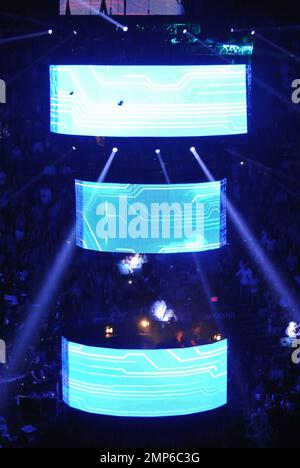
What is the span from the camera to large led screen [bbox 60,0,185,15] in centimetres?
1195

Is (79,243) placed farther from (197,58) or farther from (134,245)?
(197,58)

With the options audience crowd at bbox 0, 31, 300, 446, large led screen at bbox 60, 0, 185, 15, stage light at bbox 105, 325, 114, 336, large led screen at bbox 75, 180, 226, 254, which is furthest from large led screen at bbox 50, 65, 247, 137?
large led screen at bbox 60, 0, 185, 15

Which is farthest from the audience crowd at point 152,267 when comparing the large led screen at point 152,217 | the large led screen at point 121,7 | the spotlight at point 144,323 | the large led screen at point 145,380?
the large led screen at point 121,7

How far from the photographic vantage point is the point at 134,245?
10.3 meters

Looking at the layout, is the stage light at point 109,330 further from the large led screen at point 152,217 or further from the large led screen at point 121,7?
the large led screen at point 121,7

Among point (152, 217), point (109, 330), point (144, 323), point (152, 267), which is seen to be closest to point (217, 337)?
point (144, 323)

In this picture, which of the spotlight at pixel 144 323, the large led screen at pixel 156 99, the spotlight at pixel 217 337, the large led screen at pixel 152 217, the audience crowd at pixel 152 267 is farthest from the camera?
the audience crowd at pixel 152 267

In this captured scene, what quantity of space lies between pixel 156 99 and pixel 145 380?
264cm

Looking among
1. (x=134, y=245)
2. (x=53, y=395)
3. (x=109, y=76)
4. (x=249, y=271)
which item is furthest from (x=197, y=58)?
(x=249, y=271)

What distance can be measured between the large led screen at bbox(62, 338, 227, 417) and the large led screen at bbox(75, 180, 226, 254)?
3.26 ft

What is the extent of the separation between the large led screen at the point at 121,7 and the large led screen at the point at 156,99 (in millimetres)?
2174

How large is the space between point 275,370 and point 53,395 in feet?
8.79

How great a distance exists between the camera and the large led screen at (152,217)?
33.5 ft

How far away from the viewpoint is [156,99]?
32.5 feet
